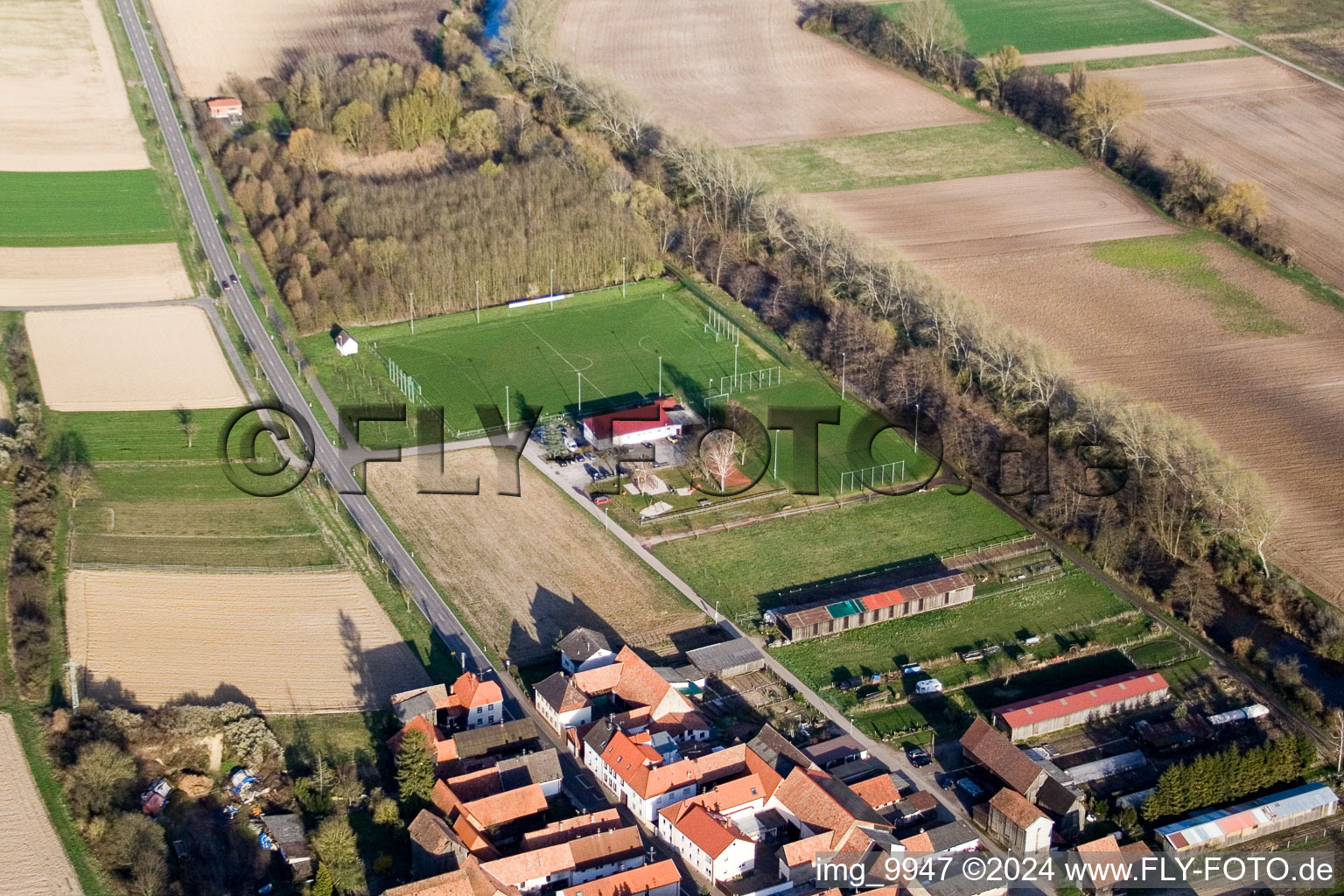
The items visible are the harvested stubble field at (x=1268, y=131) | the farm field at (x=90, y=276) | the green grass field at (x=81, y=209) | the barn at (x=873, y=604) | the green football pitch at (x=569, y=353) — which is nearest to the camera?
the barn at (x=873, y=604)

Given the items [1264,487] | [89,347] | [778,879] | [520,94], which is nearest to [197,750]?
[778,879]

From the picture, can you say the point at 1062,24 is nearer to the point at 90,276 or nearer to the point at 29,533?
the point at 90,276

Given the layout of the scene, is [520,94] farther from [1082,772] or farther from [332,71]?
[1082,772]

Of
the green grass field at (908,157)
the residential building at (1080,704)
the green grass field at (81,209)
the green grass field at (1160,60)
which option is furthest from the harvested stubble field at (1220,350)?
the green grass field at (81,209)

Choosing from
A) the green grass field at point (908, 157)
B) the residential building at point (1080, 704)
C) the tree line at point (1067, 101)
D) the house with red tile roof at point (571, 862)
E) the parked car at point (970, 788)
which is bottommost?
the parked car at point (970, 788)

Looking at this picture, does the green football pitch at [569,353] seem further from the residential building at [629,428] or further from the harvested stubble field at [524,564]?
the harvested stubble field at [524,564]

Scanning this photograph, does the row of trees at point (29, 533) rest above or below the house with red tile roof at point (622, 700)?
above
